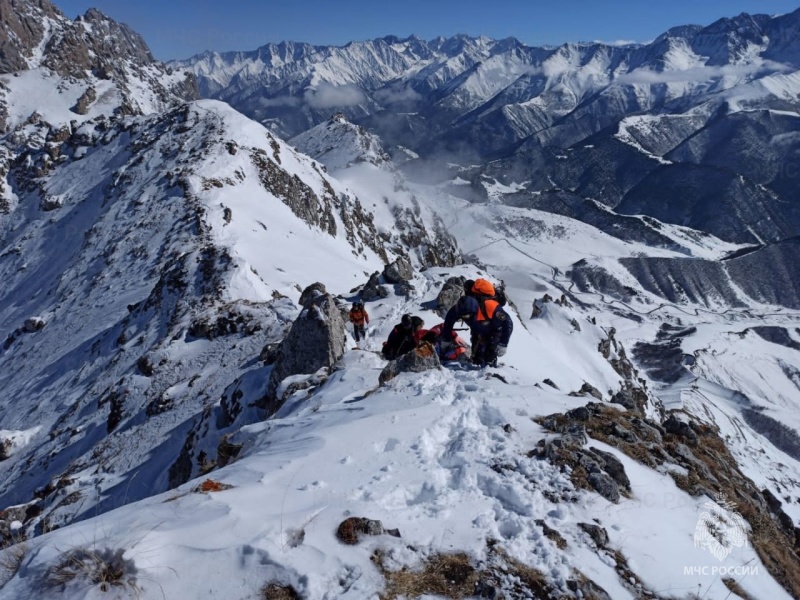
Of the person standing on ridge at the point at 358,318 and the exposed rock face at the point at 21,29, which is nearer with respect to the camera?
the person standing on ridge at the point at 358,318

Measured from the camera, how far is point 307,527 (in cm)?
602

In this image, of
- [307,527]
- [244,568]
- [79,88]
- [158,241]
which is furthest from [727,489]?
[79,88]

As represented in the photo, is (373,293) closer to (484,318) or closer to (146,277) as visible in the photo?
(484,318)

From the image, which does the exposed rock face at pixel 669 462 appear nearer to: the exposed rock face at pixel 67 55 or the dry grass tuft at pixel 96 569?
the dry grass tuft at pixel 96 569

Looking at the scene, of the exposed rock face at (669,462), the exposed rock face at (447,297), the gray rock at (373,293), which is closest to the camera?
the exposed rock face at (669,462)

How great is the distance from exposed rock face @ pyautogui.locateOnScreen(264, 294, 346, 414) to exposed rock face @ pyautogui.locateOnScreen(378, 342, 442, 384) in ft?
16.1

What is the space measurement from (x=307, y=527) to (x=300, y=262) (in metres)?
36.7

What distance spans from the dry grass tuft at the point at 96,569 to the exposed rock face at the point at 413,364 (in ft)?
24.9

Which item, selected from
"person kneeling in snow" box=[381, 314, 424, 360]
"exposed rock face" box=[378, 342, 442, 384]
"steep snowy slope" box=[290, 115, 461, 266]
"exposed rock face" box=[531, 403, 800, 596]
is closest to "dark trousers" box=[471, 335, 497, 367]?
"exposed rock face" box=[378, 342, 442, 384]

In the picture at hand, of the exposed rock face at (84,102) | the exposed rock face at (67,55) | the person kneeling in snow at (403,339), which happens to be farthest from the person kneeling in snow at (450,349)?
the exposed rock face at (84,102)

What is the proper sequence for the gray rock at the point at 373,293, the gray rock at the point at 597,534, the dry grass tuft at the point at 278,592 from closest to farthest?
the dry grass tuft at the point at 278,592
the gray rock at the point at 597,534
the gray rock at the point at 373,293

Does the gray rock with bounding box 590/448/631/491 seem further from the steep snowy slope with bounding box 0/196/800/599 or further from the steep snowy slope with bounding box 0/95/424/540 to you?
the steep snowy slope with bounding box 0/95/424/540

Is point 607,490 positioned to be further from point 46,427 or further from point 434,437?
point 46,427

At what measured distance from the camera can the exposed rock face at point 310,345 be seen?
56.3 feet
